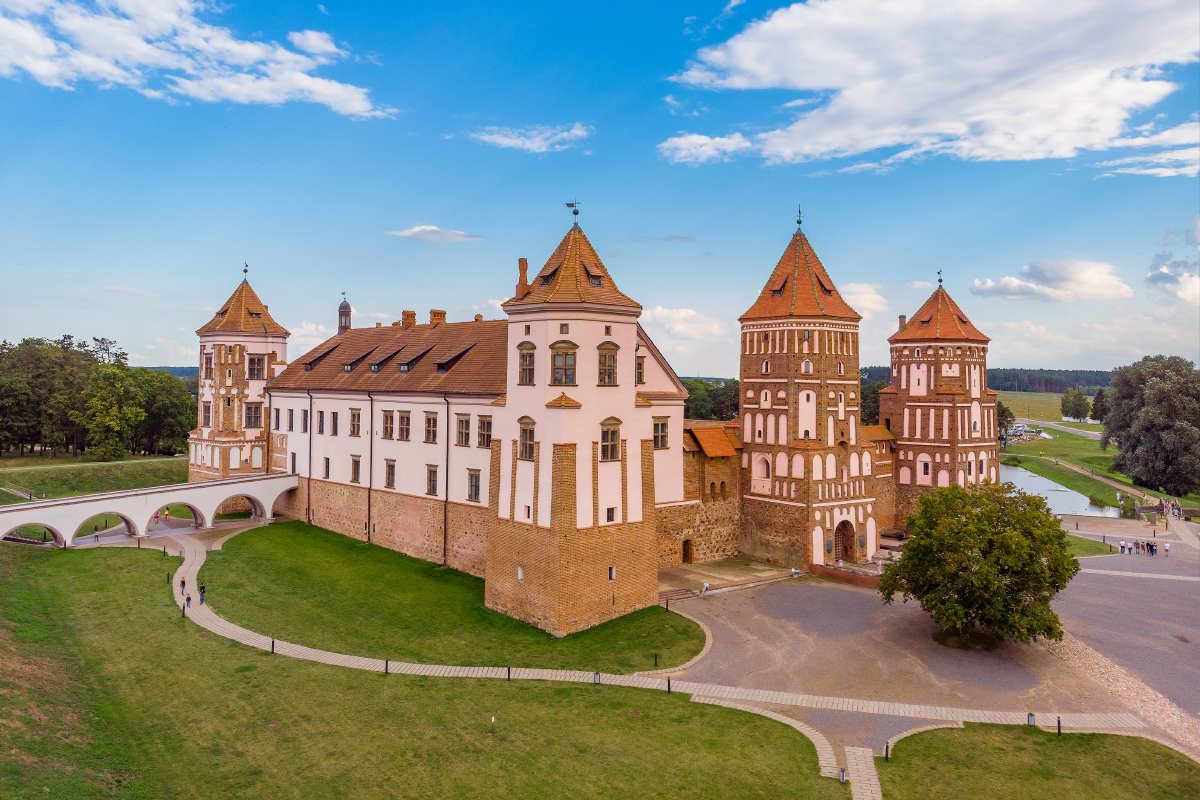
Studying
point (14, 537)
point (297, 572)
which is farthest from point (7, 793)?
point (14, 537)

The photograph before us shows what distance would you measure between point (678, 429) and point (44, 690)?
1186 inches

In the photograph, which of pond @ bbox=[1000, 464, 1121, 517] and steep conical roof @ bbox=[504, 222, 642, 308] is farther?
pond @ bbox=[1000, 464, 1121, 517]

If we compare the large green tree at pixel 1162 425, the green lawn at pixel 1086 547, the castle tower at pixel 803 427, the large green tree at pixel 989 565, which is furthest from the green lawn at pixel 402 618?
the large green tree at pixel 1162 425

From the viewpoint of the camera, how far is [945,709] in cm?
2445

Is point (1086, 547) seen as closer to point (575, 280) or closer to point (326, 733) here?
point (575, 280)

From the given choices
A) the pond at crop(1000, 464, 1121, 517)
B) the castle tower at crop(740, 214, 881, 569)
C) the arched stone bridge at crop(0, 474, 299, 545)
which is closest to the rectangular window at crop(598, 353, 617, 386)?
the castle tower at crop(740, 214, 881, 569)

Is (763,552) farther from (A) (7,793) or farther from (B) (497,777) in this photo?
(A) (7,793)

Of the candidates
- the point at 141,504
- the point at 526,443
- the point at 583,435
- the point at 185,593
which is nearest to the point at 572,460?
the point at 583,435

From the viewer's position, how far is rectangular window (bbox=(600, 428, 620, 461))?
106 feet

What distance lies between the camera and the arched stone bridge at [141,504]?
129 ft

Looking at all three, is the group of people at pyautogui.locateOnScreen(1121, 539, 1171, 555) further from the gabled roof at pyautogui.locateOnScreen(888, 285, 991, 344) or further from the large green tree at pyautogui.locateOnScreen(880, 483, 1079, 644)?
the large green tree at pyautogui.locateOnScreen(880, 483, 1079, 644)

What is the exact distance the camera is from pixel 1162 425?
226 ft

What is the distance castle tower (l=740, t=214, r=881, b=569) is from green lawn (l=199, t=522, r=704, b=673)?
1313 cm

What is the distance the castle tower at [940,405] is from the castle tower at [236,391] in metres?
44.9
